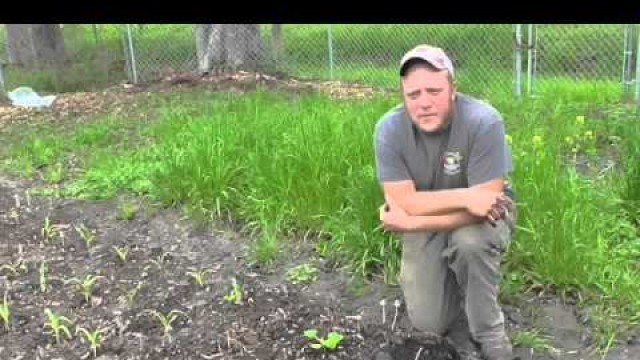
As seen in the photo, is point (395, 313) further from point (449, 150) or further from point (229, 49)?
point (229, 49)

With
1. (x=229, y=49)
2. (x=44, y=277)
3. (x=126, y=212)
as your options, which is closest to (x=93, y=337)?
(x=44, y=277)

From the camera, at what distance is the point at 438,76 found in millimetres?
2453

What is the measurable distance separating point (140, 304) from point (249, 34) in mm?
6599

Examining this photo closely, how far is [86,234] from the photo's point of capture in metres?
4.31

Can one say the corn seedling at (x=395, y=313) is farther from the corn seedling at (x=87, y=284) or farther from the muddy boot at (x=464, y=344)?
the corn seedling at (x=87, y=284)

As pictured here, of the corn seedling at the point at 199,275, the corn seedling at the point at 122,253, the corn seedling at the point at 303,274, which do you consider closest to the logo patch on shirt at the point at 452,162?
the corn seedling at the point at 303,274

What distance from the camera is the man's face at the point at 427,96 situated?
2.45 metres

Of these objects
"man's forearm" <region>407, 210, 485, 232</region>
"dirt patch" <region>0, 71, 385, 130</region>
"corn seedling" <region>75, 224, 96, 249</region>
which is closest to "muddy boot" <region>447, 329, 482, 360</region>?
"man's forearm" <region>407, 210, 485, 232</region>

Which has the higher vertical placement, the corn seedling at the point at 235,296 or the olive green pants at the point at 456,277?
the olive green pants at the point at 456,277

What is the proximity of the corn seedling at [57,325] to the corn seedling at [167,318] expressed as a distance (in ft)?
1.15

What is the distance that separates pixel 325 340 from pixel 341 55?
29.8 feet

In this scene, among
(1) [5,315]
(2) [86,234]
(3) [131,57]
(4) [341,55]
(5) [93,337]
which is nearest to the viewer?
(5) [93,337]

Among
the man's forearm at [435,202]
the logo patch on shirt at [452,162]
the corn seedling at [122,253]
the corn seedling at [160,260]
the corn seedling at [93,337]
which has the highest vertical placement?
the logo patch on shirt at [452,162]
